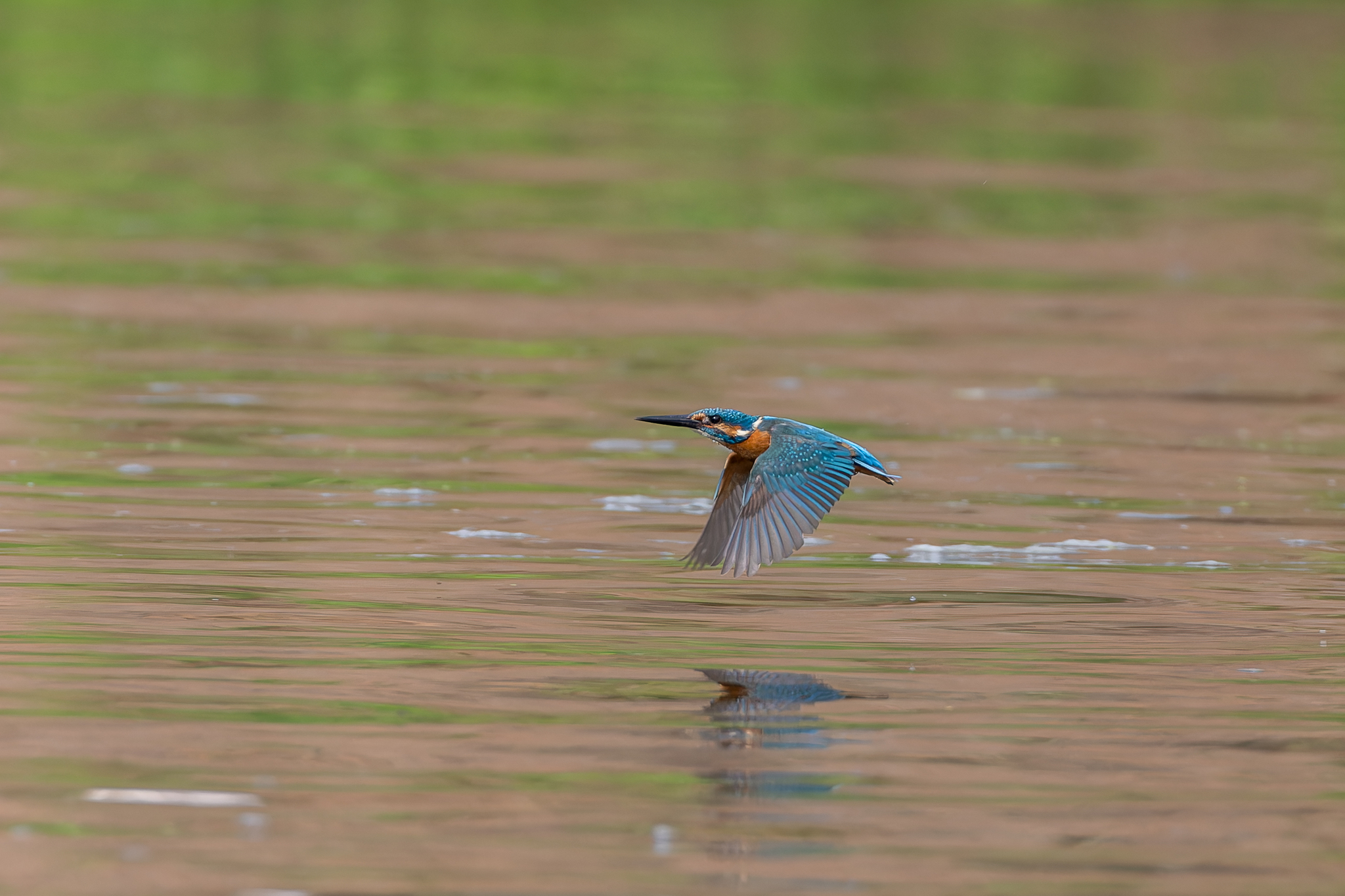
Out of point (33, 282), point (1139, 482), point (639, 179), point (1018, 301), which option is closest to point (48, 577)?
point (1139, 482)

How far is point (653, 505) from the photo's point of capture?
26.6 feet

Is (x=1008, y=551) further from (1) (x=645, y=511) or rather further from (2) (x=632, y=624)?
(2) (x=632, y=624)

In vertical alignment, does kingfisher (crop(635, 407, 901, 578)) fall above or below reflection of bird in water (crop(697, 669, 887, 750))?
above

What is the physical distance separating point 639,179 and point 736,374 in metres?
6.65

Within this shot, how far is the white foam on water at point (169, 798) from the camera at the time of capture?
479 centimetres

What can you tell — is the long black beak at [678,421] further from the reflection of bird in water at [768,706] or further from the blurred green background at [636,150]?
the blurred green background at [636,150]

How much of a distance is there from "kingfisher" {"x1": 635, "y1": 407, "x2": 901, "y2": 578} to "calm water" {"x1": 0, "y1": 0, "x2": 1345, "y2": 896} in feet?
0.73

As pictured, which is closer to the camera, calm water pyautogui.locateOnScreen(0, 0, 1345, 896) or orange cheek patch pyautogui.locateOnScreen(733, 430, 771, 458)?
calm water pyautogui.locateOnScreen(0, 0, 1345, 896)

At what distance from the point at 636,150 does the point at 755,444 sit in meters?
12.0

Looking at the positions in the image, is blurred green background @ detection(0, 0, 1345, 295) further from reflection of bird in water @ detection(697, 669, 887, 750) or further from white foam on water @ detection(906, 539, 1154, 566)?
reflection of bird in water @ detection(697, 669, 887, 750)

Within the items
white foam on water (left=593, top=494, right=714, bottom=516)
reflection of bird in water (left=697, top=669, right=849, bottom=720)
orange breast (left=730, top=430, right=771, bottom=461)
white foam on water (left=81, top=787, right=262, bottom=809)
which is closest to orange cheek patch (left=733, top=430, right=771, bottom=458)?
orange breast (left=730, top=430, right=771, bottom=461)

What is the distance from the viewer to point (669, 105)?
21.5 meters

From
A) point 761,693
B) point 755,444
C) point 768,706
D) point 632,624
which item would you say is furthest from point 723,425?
point 768,706

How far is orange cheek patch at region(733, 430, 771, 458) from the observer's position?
22.2 feet
